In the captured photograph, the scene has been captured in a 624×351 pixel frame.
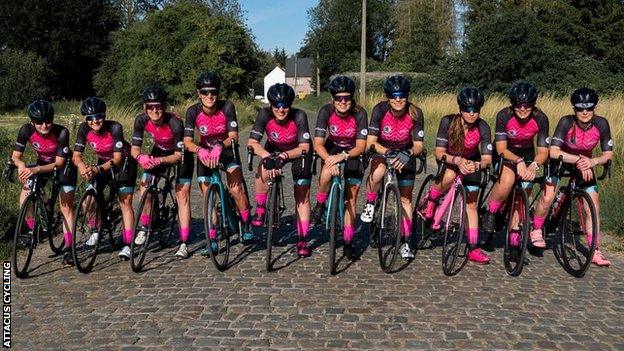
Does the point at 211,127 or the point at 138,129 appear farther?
the point at 211,127

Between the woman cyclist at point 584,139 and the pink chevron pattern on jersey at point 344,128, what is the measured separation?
2.11 meters

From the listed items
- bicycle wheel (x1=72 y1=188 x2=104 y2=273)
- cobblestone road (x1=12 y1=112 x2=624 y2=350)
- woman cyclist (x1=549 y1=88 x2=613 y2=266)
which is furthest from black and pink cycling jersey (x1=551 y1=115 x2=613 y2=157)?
bicycle wheel (x1=72 y1=188 x2=104 y2=273)

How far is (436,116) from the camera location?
22281 mm

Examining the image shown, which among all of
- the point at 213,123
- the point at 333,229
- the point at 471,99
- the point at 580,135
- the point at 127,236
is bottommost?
the point at 127,236

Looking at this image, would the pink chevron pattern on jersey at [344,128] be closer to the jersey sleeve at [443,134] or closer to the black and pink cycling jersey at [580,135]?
the jersey sleeve at [443,134]

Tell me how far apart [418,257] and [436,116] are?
53.7ft

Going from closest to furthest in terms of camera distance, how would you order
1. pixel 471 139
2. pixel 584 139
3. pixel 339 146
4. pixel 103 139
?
pixel 584 139 → pixel 471 139 → pixel 103 139 → pixel 339 146

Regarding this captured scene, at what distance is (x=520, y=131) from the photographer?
6.18 metres

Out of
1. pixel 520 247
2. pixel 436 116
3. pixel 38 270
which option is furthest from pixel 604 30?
pixel 38 270

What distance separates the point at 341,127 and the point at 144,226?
2.43m

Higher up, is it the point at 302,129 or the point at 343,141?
the point at 302,129

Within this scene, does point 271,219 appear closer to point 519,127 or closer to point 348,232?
point 348,232

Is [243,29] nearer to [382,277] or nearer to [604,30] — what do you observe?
[604,30]

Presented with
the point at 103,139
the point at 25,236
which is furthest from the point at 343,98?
the point at 25,236
